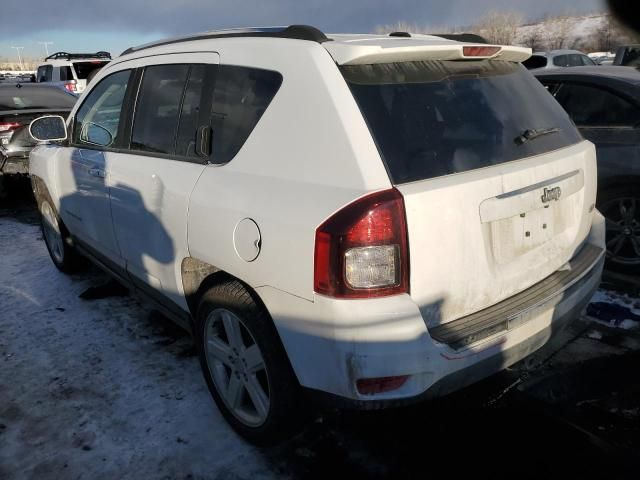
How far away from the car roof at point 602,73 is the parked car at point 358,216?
2.28m

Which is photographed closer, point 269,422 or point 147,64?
point 269,422

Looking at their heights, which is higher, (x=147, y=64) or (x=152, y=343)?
(x=147, y=64)

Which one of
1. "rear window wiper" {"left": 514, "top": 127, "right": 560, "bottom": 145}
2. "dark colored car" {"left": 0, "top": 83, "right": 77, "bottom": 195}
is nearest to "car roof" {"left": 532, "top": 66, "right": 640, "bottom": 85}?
"rear window wiper" {"left": 514, "top": 127, "right": 560, "bottom": 145}

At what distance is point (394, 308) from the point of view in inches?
75.0

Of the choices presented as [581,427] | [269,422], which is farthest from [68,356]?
[581,427]

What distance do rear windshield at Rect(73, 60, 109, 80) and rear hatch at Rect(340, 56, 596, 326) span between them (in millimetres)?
16020

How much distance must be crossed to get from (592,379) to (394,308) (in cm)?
178

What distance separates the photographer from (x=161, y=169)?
2779mm

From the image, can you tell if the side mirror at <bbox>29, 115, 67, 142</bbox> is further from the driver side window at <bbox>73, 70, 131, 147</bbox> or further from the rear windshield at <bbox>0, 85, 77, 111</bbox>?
the rear windshield at <bbox>0, 85, 77, 111</bbox>

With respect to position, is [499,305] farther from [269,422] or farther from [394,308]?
[269,422]

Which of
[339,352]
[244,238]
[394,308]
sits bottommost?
[339,352]

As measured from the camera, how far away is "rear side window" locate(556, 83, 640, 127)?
14.0 feet

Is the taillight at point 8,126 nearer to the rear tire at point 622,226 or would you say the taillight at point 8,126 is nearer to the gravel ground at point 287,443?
the gravel ground at point 287,443

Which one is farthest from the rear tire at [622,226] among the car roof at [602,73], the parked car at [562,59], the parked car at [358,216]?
the parked car at [562,59]
